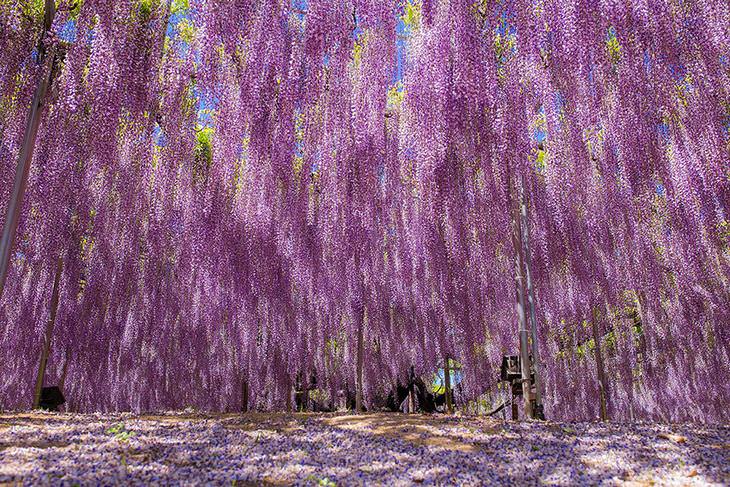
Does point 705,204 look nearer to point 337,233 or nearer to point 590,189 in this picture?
point 590,189

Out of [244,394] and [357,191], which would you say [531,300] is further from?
[244,394]

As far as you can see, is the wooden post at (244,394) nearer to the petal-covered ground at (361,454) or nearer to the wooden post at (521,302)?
the petal-covered ground at (361,454)

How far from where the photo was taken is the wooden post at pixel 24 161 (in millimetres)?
5859

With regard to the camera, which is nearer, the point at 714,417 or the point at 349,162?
the point at 349,162

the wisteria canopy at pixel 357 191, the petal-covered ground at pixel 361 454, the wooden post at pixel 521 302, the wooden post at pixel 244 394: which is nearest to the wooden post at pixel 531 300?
the wooden post at pixel 521 302

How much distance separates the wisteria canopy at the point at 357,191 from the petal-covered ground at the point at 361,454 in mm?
2988

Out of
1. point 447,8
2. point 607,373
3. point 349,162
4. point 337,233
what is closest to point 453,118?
point 447,8

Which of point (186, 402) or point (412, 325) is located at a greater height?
point (412, 325)

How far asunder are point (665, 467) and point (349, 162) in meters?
5.11

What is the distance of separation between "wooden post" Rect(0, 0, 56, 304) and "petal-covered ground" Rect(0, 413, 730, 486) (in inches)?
78.6

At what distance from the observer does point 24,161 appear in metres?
6.00

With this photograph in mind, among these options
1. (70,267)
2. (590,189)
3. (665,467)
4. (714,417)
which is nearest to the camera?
(665,467)

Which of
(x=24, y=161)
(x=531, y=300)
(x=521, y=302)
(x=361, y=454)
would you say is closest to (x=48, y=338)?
(x=24, y=161)

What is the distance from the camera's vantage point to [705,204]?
7656 millimetres
